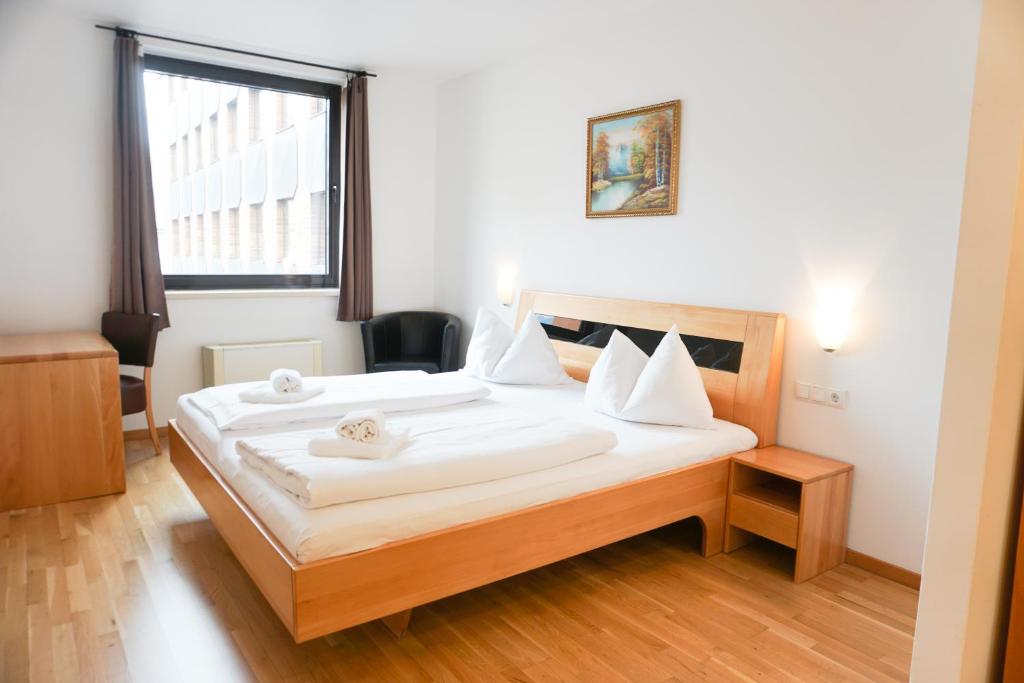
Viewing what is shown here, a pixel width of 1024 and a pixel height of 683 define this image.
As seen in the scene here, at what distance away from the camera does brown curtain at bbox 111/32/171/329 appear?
14.0 feet

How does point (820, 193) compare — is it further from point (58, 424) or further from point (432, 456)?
point (58, 424)

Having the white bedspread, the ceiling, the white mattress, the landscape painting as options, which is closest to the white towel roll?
the white mattress

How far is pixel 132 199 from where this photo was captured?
4.35 m

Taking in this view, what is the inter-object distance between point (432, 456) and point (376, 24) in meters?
2.91

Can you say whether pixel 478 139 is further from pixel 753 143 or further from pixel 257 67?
pixel 753 143

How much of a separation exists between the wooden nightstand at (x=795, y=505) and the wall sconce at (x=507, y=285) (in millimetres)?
2239

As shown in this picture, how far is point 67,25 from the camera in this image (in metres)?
4.17

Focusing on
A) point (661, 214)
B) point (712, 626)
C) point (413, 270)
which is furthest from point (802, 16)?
point (413, 270)

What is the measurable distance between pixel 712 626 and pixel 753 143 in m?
2.18

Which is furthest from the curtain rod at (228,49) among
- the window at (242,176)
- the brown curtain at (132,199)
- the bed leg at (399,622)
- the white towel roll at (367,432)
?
the bed leg at (399,622)

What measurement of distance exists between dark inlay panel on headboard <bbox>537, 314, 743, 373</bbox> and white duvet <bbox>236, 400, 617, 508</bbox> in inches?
35.0

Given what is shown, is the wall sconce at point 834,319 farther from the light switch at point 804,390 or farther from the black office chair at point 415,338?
the black office chair at point 415,338

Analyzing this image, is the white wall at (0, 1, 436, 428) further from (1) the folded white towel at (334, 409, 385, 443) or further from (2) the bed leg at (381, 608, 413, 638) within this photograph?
(2) the bed leg at (381, 608, 413, 638)

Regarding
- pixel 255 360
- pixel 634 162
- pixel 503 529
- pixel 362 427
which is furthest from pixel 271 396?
pixel 634 162
